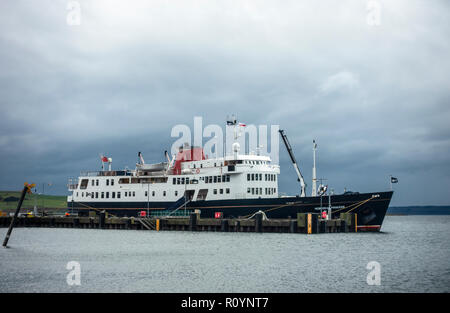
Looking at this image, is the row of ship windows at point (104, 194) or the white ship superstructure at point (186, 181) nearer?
the white ship superstructure at point (186, 181)

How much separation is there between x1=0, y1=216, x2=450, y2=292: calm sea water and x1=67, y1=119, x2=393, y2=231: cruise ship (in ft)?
17.9

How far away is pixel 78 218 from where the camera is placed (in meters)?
76.4

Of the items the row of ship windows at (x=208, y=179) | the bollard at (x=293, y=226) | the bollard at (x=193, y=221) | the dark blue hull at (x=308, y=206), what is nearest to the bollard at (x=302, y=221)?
the bollard at (x=293, y=226)

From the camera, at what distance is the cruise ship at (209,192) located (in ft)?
198

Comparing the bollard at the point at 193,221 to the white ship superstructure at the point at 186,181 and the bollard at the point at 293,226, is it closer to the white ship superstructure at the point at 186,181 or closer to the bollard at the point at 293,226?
the white ship superstructure at the point at 186,181

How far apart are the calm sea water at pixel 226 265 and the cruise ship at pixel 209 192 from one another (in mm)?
5449

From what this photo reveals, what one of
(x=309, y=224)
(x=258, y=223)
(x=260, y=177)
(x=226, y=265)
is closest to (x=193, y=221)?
(x=258, y=223)

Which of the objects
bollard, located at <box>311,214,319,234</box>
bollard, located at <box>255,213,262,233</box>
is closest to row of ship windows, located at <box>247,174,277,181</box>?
bollard, located at <box>255,213,262,233</box>

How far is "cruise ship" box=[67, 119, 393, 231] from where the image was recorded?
6028 cm

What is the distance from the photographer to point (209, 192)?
68.2 meters

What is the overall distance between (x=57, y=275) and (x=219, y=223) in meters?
29.5

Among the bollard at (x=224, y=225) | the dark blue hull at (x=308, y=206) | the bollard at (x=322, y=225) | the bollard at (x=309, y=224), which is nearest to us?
the bollard at (x=309, y=224)

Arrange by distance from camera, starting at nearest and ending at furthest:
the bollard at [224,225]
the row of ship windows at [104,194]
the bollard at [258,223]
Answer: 1. the bollard at [258,223]
2. the bollard at [224,225]
3. the row of ship windows at [104,194]

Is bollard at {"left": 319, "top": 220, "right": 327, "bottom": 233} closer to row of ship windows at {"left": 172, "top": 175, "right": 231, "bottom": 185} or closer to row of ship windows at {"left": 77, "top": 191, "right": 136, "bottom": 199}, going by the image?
row of ship windows at {"left": 172, "top": 175, "right": 231, "bottom": 185}
